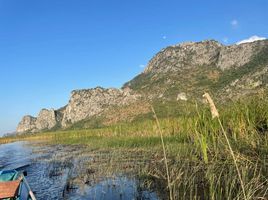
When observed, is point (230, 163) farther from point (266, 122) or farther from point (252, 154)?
point (266, 122)

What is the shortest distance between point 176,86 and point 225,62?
31.0 m

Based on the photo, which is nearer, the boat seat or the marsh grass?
the boat seat

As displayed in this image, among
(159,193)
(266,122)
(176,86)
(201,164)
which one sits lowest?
(159,193)

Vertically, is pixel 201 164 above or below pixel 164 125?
below

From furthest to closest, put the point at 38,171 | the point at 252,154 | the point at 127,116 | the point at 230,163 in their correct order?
the point at 127,116 → the point at 38,171 → the point at 252,154 → the point at 230,163

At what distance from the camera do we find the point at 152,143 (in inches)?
1064

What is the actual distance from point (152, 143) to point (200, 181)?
15.4 m

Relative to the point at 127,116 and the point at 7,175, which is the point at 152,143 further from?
the point at 127,116

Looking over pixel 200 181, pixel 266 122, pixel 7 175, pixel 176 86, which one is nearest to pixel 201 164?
pixel 200 181

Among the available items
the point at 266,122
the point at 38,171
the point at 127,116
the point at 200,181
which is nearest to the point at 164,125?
the point at 38,171

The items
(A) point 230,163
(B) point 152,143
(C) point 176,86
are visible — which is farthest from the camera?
(C) point 176,86

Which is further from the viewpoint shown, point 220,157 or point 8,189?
point 220,157

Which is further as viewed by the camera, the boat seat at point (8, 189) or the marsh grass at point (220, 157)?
the marsh grass at point (220, 157)

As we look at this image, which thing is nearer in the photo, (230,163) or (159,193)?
(230,163)
